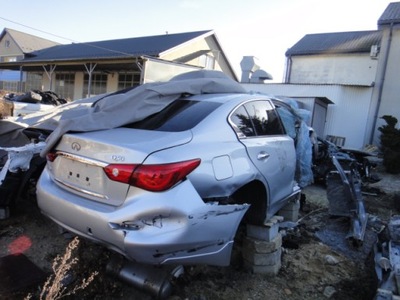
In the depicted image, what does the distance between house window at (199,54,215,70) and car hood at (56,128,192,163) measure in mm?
20582

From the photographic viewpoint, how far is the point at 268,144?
3.43 m

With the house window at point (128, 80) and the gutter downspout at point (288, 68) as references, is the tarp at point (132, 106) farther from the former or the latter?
the gutter downspout at point (288, 68)

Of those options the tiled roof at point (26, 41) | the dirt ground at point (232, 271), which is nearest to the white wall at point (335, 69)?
the dirt ground at point (232, 271)

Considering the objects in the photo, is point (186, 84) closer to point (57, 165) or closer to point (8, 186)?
point (57, 165)

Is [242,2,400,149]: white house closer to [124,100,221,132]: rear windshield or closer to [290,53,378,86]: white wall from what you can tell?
[290,53,378,86]: white wall

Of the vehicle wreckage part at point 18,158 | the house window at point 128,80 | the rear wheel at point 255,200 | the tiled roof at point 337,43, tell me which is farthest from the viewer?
the tiled roof at point 337,43

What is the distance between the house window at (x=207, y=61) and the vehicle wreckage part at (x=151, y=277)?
20819 millimetres

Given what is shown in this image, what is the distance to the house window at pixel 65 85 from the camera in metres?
24.8

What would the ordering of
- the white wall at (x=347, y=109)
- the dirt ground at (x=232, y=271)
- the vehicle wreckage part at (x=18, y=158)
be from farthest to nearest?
the white wall at (x=347, y=109) → the vehicle wreckage part at (x=18, y=158) → the dirt ground at (x=232, y=271)

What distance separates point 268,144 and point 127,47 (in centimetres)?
1994

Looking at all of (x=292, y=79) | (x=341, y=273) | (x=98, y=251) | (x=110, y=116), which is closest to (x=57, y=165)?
(x=110, y=116)

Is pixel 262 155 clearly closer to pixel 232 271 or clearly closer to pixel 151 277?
A: pixel 232 271

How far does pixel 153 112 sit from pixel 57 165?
0.92 metres

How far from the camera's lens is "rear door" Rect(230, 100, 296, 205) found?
3145 mm
